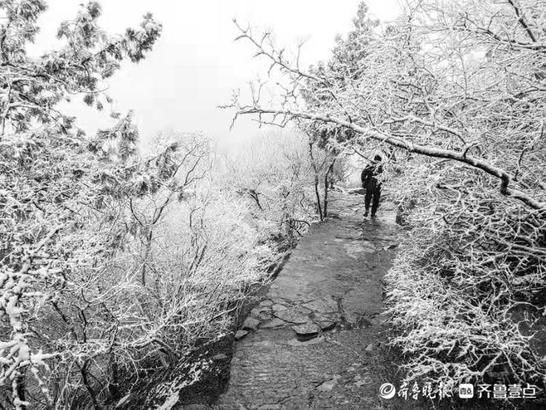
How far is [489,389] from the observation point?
368cm

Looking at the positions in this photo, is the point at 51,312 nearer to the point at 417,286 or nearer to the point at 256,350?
the point at 256,350

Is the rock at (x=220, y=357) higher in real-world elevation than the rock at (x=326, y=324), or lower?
lower

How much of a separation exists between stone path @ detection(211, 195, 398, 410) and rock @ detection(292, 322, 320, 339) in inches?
0.4

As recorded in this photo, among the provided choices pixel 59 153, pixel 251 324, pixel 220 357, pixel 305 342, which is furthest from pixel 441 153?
pixel 220 357

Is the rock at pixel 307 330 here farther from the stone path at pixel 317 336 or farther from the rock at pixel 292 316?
the rock at pixel 292 316

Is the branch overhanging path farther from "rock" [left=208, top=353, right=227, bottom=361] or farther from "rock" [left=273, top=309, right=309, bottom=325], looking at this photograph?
"rock" [left=208, top=353, right=227, bottom=361]

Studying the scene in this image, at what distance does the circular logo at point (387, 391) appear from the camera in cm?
427

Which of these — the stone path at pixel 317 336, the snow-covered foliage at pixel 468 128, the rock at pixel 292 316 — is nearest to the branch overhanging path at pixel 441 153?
the snow-covered foliage at pixel 468 128

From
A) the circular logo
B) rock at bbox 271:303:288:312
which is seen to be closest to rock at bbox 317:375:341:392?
the circular logo

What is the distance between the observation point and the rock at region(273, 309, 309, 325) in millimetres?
6082

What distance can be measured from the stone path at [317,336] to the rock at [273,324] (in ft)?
0.05

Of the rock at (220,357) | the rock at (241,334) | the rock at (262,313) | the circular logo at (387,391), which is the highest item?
the circular logo at (387,391)

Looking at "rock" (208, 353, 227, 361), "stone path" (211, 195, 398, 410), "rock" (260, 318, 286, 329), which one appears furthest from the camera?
"rock" (208, 353, 227, 361)

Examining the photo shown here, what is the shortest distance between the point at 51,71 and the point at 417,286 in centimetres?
685
